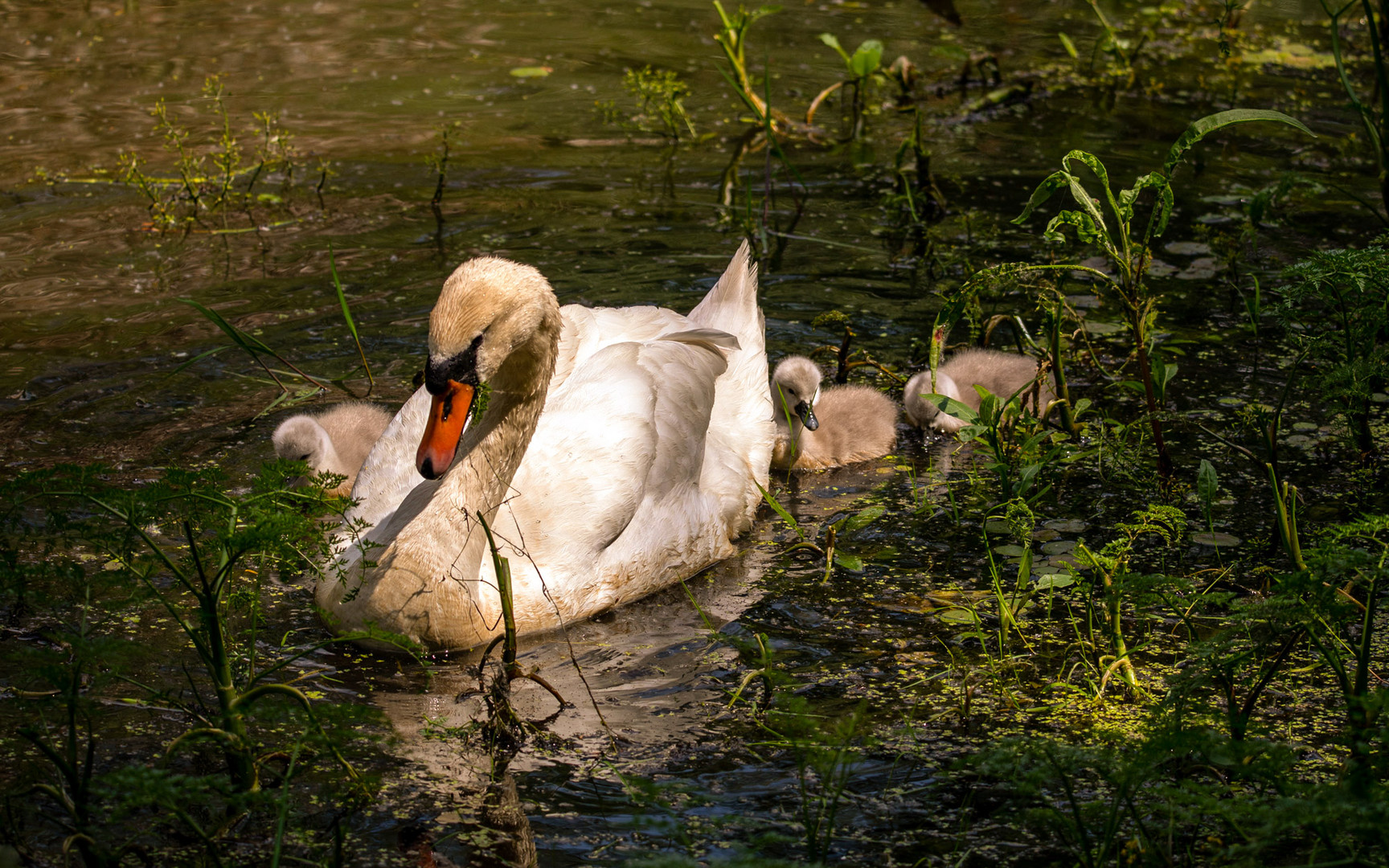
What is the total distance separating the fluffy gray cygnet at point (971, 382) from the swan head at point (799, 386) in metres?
0.50

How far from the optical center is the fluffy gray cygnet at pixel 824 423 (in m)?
5.93

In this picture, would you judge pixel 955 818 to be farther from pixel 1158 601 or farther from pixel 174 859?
pixel 174 859

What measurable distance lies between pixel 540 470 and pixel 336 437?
4.17 feet

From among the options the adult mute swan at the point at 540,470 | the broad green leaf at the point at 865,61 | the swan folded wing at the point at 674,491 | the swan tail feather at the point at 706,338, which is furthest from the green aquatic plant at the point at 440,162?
the swan folded wing at the point at 674,491

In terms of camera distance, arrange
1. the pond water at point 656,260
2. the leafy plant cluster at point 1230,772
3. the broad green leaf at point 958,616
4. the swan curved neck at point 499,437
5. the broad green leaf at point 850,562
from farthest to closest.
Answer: the broad green leaf at point 850,562, the swan curved neck at point 499,437, the broad green leaf at point 958,616, the pond water at point 656,260, the leafy plant cluster at point 1230,772

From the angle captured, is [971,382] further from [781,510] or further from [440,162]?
[440,162]

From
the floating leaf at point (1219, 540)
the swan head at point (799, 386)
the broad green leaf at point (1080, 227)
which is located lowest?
the floating leaf at point (1219, 540)

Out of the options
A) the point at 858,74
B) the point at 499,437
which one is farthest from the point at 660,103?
the point at 499,437

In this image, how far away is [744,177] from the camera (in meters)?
9.05

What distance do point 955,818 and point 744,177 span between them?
6.23 meters

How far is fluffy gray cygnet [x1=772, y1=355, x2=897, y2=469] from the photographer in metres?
5.93

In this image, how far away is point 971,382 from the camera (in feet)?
20.6

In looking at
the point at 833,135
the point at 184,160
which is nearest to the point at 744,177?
the point at 833,135

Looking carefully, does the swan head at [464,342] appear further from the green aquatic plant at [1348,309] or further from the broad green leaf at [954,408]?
the green aquatic plant at [1348,309]
